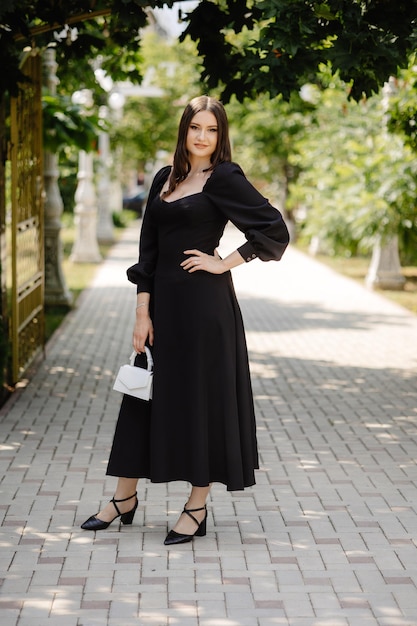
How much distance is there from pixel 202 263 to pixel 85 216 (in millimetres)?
18651

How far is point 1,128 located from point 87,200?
1426 centimetres

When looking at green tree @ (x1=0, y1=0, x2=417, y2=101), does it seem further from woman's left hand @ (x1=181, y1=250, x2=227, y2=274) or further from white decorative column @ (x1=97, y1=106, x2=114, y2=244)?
white decorative column @ (x1=97, y1=106, x2=114, y2=244)

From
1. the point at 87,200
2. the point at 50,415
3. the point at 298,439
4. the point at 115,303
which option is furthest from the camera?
the point at 87,200

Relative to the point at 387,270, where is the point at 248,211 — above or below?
above

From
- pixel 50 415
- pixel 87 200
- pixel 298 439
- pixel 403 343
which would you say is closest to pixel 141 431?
pixel 298 439

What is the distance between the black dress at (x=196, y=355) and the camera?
4828 mm

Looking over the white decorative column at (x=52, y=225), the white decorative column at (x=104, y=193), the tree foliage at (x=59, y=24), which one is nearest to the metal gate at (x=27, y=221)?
the tree foliage at (x=59, y=24)

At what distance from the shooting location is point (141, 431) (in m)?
4.96

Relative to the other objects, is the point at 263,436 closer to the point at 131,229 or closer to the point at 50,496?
the point at 50,496

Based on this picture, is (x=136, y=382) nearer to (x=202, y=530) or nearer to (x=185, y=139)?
(x=202, y=530)

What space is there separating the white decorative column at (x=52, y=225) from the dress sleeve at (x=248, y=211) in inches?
390

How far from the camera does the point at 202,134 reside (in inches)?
188

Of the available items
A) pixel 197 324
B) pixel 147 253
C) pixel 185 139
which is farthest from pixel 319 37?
pixel 197 324

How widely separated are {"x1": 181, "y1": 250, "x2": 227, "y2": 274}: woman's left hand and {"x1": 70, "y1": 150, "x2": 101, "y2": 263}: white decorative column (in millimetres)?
18116
